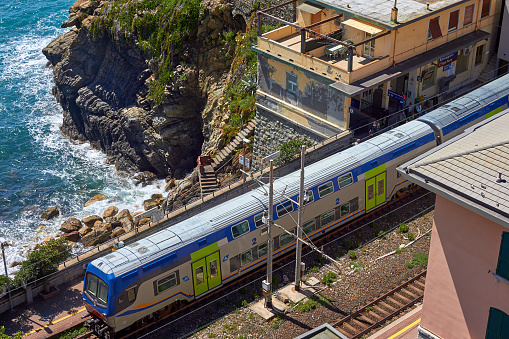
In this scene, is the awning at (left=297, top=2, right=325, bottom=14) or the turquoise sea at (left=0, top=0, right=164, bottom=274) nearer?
the awning at (left=297, top=2, right=325, bottom=14)

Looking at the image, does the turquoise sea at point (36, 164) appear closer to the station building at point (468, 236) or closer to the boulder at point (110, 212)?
the boulder at point (110, 212)

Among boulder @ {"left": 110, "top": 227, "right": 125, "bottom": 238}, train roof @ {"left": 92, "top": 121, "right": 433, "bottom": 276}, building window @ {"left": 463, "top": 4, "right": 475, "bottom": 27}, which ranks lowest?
boulder @ {"left": 110, "top": 227, "right": 125, "bottom": 238}

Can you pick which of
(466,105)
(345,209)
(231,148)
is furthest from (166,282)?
(466,105)

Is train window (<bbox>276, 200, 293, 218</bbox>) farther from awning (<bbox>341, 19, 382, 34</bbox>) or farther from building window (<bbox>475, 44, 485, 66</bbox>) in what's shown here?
building window (<bbox>475, 44, 485, 66</bbox>)

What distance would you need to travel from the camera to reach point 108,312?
86.8ft

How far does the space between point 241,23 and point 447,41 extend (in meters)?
17.6

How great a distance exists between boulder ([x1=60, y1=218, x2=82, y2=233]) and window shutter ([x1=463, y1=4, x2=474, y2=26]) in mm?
31659

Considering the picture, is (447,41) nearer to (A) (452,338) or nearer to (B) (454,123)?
(B) (454,123)

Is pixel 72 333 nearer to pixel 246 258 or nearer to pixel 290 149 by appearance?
pixel 246 258

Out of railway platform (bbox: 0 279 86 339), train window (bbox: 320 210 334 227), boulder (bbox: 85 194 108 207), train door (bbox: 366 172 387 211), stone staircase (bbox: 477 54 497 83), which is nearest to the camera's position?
railway platform (bbox: 0 279 86 339)

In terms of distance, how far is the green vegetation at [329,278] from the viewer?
30194mm

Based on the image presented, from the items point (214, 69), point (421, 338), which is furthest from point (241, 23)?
point (421, 338)

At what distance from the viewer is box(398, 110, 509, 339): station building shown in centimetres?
2027

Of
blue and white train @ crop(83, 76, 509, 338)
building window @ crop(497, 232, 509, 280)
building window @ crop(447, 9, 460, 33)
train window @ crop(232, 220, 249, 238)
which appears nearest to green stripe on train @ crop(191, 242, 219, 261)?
blue and white train @ crop(83, 76, 509, 338)
